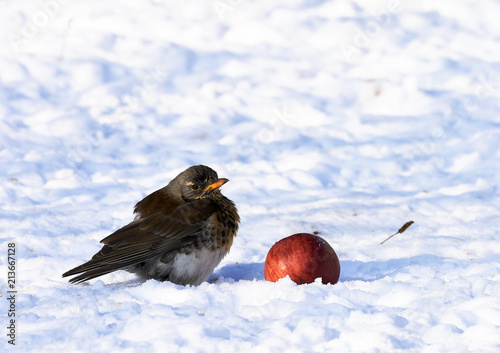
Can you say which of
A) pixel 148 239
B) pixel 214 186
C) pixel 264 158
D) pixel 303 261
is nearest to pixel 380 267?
pixel 303 261

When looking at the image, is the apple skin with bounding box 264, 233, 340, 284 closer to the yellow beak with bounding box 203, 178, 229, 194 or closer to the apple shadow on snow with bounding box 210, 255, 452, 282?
the apple shadow on snow with bounding box 210, 255, 452, 282

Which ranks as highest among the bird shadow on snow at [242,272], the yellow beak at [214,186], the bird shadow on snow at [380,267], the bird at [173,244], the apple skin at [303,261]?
the yellow beak at [214,186]

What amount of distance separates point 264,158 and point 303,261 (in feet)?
12.2

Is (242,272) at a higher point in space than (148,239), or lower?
lower

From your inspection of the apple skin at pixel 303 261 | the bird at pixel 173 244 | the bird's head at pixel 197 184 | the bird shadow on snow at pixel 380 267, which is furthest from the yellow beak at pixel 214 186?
the bird shadow on snow at pixel 380 267

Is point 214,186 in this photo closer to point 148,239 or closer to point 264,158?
point 148,239

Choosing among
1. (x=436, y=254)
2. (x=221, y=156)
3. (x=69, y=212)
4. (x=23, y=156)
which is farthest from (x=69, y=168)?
(x=436, y=254)

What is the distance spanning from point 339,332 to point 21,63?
7448mm

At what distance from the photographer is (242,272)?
16.2ft

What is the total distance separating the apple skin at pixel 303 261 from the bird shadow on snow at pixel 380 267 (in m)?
0.46

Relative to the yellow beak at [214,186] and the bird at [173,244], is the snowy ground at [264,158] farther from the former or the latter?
the yellow beak at [214,186]

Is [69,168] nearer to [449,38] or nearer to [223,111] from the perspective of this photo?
[223,111]

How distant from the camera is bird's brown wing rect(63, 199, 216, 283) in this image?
4.16 metres

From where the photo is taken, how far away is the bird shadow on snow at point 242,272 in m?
4.84
